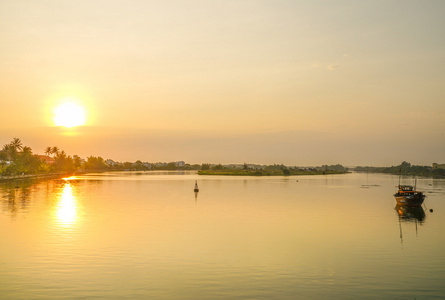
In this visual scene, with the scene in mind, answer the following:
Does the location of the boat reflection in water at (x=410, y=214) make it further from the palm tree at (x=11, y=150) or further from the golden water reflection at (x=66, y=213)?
the palm tree at (x=11, y=150)

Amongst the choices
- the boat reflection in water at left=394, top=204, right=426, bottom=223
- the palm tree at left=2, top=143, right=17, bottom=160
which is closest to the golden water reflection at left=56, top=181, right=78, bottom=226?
the boat reflection in water at left=394, top=204, right=426, bottom=223

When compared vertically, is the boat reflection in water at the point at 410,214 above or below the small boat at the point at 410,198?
below

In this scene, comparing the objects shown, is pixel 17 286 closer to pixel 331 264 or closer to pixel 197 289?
pixel 197 289

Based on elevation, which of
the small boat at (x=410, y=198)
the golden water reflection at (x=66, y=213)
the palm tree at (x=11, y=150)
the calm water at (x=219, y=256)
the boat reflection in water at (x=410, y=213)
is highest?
the palm tree at (x=11, y=150)

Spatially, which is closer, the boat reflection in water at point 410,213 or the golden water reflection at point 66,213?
the golden water reflection at point 66,213

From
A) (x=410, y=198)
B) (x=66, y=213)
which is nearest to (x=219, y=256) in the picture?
(x=66, y=213)

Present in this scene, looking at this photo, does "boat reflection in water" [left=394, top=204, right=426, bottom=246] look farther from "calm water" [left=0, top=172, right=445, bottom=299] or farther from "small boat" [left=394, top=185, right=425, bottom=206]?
"small boat" [left=394, top=185, right=425, bottom=206]

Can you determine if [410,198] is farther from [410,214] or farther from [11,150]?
[11,150]

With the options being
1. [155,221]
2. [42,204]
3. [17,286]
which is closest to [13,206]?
[42,204]

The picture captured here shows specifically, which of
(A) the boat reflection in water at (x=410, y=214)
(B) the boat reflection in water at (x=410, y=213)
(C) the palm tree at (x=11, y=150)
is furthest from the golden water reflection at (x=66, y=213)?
(C) the palm tree at (x=11, y=150)

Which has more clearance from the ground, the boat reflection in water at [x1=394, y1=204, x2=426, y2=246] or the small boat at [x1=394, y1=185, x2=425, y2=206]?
the small boat at [x1=394, y1=185, x2=425, y2=206]

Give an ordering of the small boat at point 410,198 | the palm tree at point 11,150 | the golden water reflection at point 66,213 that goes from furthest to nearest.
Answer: the palm tree at point 11,150 → the small boat at point 410,198 → the golden water reflection at point 66,213

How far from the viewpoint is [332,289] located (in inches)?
936

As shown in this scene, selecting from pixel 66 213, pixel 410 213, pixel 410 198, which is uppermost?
pixel 410 198
